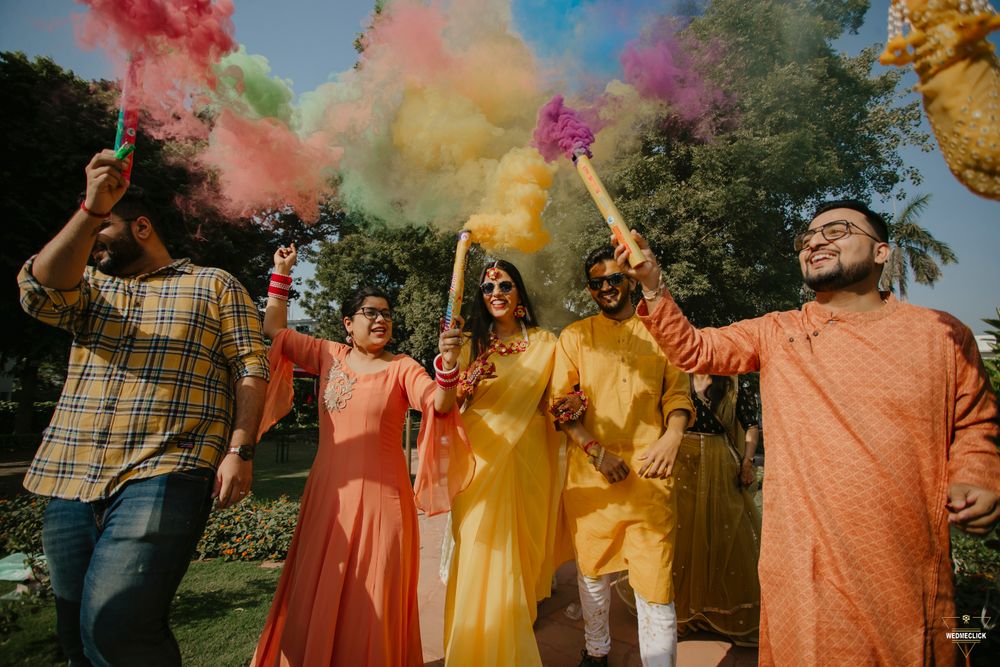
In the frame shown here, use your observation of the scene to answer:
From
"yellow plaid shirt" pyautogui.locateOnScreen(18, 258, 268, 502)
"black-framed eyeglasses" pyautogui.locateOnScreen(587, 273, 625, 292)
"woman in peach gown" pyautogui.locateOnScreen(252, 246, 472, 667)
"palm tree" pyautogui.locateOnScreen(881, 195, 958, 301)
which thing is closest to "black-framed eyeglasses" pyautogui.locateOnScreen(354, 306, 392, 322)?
"woman in peach gown" pyautogui.locateOnScreen(252, 246, 472, 667)

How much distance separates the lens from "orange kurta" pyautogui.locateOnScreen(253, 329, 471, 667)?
269cm

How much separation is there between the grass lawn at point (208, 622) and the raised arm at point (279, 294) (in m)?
2.20

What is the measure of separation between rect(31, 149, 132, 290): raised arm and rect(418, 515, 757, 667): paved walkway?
9.66ft

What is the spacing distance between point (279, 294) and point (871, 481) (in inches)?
127

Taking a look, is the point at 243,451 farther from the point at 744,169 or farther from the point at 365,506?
the point at 744,169

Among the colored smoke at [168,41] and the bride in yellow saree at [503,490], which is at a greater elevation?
the colored smoke at [168,41]

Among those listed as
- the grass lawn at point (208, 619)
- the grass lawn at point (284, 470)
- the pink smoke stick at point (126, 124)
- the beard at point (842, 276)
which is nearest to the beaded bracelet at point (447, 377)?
the pink smoke stick at point (126, 124)

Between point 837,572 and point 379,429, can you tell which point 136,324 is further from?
point 837,572

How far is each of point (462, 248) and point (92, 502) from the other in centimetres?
203

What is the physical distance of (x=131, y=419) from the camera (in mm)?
2053

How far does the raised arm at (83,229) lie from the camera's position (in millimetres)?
1906

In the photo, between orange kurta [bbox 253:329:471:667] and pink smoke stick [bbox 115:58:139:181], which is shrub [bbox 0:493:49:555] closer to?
orange kurta [bbox 253:329:471:667]

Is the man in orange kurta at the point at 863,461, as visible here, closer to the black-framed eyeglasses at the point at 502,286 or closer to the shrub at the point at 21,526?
the black-framed eyeglasses at the point at 502,286

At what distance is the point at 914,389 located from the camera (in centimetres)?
186
